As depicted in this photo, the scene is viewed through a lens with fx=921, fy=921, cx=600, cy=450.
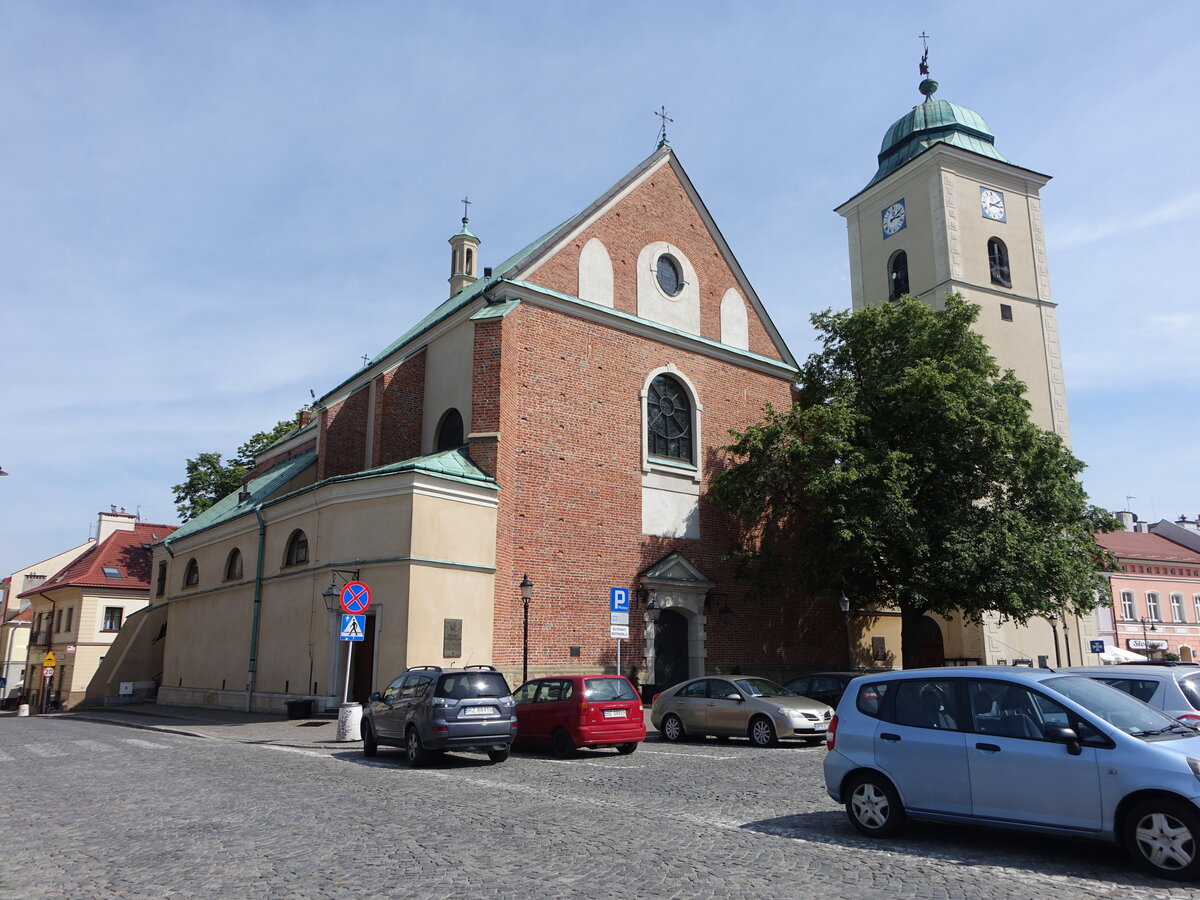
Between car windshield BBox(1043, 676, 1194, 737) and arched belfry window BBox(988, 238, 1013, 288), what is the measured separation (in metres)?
34.0

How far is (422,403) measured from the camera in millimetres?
27297

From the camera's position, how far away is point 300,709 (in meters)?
21.4

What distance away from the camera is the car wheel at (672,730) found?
17188mm

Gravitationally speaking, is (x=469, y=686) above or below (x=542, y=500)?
below

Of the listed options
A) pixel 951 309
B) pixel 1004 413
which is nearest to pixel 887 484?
pixel 1004 413

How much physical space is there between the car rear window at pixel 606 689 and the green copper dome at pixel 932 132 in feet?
102

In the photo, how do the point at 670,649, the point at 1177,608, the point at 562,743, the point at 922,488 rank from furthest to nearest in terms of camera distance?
the point at 1177,608 < the point at 670,649 < the point at 922,488 < the point at 562,743

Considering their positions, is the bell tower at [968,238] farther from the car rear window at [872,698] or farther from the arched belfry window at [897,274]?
the car rear window at [872,698]

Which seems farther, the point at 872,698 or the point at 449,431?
the point at 449,431

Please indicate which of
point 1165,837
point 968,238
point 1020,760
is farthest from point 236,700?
point 968,238

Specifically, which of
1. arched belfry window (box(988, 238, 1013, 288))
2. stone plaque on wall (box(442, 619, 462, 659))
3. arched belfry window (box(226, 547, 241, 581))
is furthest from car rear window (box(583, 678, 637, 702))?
arched belfry window (box(988, 238, 1013, 288))

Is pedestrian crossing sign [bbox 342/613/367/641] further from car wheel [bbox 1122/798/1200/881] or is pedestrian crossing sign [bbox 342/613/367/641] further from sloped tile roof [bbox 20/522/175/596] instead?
sloped tile roof [bbox 20/522/175/596]

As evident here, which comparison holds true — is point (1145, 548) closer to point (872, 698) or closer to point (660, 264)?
point (660, 264)

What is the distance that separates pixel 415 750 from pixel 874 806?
7.65 metres
